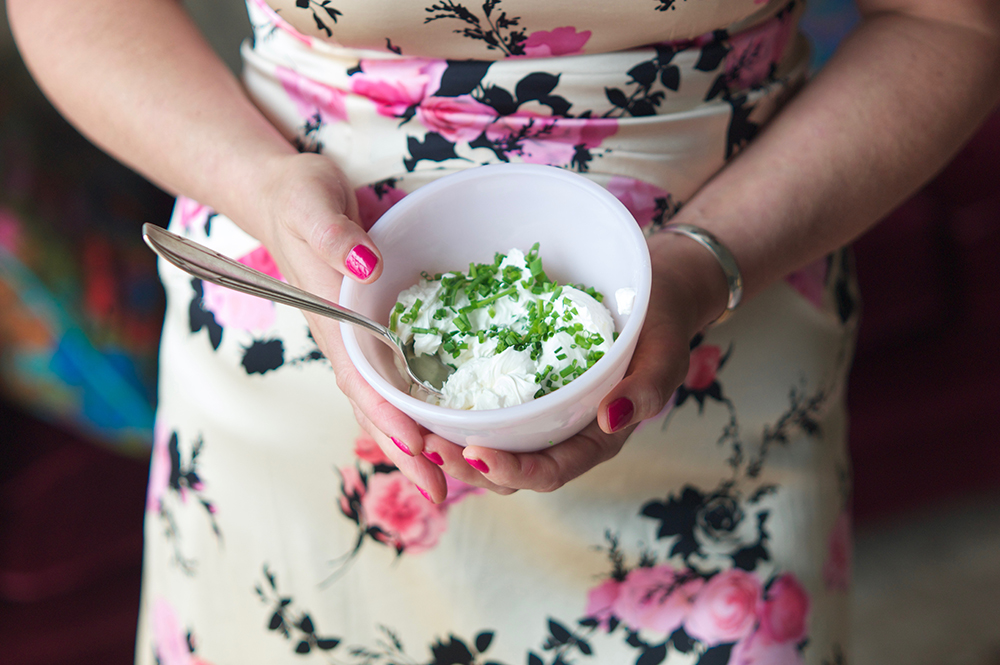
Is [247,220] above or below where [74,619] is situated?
above

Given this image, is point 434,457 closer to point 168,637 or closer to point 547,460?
point 547,460

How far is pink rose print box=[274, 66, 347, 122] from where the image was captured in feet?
2.49

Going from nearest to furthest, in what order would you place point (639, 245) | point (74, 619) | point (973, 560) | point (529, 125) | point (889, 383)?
1. point (639, 245)
2. point (529, 125)
3. point (74, 619)
4. point (889, 383)
5. point (973, 560)

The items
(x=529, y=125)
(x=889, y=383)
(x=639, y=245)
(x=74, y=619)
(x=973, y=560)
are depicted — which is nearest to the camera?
(x=639, y=245)

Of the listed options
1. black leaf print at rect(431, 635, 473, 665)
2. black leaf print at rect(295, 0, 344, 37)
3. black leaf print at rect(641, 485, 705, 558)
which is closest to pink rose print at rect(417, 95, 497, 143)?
black leaf print at rect(295, 0, 344, 37)

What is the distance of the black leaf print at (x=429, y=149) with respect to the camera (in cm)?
74

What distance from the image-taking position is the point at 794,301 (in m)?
0.82

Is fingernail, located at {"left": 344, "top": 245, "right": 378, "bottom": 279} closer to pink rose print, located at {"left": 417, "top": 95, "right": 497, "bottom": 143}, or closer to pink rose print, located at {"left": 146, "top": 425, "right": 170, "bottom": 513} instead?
pink rose print, located at {"left": 417, "top": 95, "right": 497, "bottom": 143}

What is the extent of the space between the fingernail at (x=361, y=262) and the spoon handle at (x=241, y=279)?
0.03 metres

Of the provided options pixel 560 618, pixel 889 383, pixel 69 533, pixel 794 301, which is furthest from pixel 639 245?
pixel 69 533

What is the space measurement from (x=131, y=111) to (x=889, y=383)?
157cm

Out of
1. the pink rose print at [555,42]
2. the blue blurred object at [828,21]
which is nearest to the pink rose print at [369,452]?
the pink rose print at [555,42]

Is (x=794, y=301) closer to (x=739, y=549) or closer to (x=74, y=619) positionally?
(x=739, y=549)

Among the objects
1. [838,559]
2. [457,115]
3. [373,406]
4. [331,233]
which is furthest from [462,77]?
[838,559]
